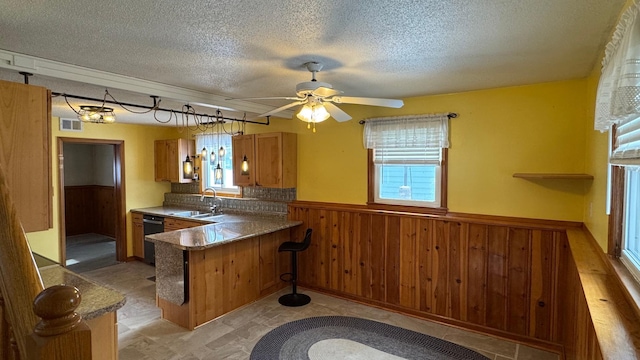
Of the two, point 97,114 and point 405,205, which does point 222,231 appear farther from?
point 405,205

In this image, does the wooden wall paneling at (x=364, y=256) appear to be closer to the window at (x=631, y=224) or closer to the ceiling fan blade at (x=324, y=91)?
the ceiling fan blade at (x=324, y=91)

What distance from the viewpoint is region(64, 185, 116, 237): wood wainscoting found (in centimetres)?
788

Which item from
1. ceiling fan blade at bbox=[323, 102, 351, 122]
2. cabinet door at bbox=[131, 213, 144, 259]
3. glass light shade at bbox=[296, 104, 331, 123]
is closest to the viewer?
glass light shade at bbox=[296, 104, 331, 123]

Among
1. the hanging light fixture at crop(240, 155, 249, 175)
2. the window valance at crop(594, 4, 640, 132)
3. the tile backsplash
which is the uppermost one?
the window valance at crop(594, 4, 640, 132)

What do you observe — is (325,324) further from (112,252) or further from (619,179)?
(112,252)

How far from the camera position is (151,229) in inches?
219

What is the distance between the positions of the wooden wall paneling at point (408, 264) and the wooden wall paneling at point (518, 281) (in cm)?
91

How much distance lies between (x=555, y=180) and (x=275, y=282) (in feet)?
10.9

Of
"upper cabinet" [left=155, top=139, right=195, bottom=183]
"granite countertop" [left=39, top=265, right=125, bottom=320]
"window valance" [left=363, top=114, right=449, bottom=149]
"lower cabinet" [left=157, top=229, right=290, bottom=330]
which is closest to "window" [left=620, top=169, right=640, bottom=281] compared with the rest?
"window valance" [left=363, top=114, right=449, bottom=149]

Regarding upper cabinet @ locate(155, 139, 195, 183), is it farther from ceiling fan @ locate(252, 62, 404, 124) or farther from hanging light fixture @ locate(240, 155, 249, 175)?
ceiling fan @ locate(252, 62, 404, 124)

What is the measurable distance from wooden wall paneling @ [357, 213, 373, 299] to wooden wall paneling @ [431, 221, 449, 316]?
75cm

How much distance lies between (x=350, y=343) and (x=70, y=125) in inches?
200

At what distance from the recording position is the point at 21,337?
2.45ft

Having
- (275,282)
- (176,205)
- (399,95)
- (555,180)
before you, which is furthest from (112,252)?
(555,180)
